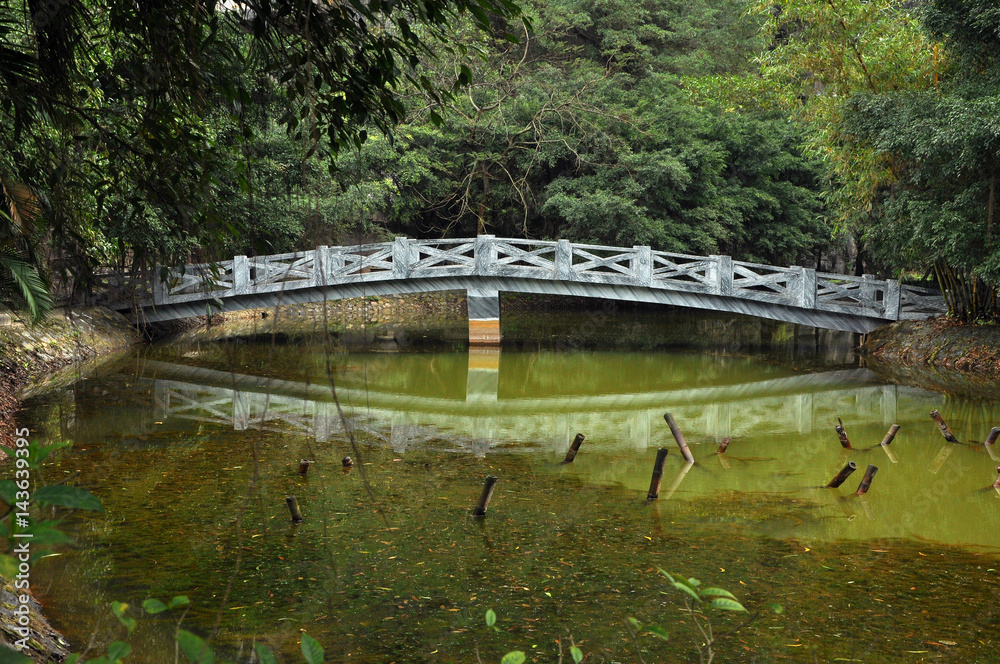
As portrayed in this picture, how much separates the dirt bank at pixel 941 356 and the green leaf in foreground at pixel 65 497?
1226 centimetres

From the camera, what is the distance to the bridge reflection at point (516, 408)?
9.80 metres

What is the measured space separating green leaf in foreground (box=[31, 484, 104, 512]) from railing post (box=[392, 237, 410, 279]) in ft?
45.3

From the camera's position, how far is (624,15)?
21719 millimetres

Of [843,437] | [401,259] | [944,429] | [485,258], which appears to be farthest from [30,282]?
[485,258]

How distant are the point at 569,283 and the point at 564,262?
417 millimetres

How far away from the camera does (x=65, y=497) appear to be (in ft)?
5.79

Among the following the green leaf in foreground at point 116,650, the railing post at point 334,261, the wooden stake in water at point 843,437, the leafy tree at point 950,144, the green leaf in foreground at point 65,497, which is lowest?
the wooden stake in water at point 843,437

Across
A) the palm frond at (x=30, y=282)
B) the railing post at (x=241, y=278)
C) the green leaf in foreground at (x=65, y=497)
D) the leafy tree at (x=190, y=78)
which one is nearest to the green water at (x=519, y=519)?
the green leaf in foreground at (x=65, y=497)

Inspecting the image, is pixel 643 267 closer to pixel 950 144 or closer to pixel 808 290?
pixel 808 290

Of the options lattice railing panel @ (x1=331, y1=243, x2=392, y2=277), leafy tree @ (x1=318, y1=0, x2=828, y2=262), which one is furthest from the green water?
leafy tree @ (x1=318, y1=0, x2=828, y2=262)

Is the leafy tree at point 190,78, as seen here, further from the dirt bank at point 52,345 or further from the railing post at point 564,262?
the railing post at point 564,262

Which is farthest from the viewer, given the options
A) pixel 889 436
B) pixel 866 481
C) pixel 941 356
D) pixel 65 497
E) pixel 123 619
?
pixel 941 356

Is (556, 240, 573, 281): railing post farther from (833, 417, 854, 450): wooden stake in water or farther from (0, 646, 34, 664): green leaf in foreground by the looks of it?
(0, 646, 34, 664): green leaf in foreground

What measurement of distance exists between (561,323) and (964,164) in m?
11.2
